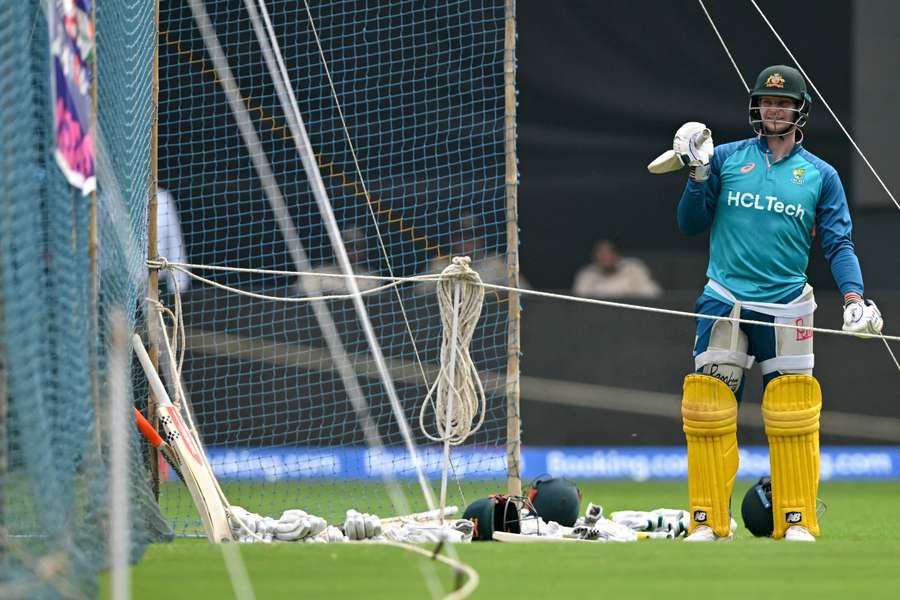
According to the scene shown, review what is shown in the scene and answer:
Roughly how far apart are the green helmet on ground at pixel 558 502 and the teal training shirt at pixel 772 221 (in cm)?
125

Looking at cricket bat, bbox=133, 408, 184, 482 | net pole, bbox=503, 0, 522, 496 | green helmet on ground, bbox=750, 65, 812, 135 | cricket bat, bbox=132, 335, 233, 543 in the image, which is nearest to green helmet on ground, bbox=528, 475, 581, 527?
net pole, bbox=503, 0, 522, 496

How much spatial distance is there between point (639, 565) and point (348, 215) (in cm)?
761

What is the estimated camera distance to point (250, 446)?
38.7 ft

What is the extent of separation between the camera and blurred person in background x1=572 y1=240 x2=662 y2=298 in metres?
13.5

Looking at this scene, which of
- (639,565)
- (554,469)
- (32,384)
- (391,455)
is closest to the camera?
(32,384)

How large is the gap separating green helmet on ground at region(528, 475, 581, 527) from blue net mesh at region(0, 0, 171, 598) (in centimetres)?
183

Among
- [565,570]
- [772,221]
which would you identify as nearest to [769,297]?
[772,221]

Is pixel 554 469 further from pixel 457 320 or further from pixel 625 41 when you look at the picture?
pixel 457 320

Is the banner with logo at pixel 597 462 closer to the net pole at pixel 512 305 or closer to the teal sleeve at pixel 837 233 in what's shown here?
the net pole at pixel 512 305

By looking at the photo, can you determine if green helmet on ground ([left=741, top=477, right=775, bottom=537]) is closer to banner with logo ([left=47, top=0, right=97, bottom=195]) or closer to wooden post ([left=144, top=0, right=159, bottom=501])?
wooden post ([left=144, top=0, right=159, bottom=501])

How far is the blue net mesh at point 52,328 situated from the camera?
471 centimetres

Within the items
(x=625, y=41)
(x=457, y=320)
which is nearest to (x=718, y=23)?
(x=625, y=41)

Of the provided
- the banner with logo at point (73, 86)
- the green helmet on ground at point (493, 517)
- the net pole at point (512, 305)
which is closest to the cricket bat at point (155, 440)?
the green helmet on ground at point (493, 517)

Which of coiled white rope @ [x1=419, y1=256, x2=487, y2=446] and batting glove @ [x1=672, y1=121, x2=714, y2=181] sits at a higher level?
batting glove @ [x1=672, y1=121, x2=714, y2=181]
